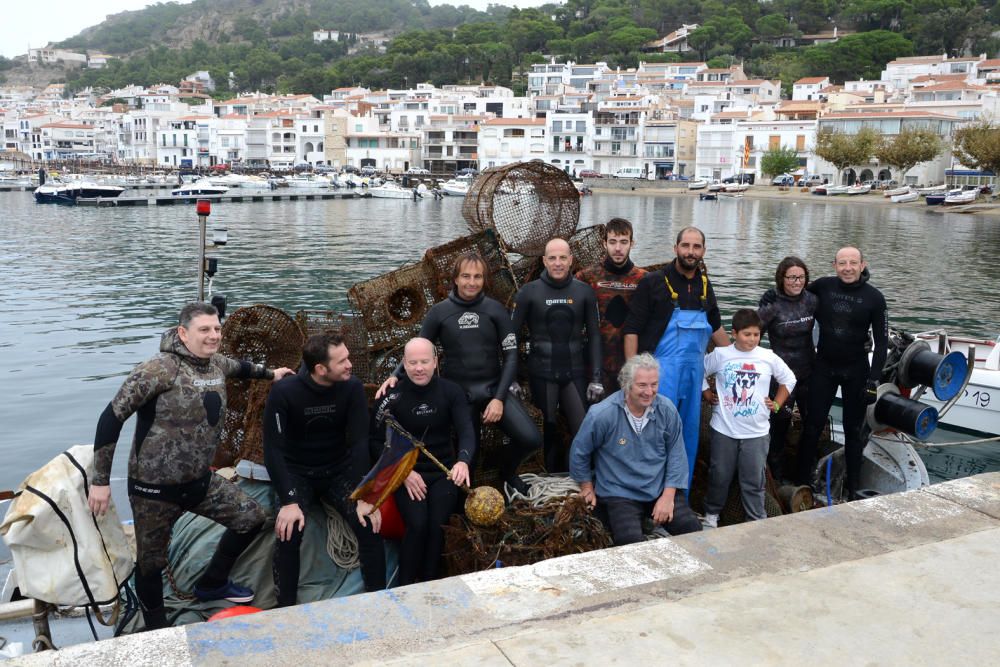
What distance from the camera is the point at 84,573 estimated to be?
4.29 meters

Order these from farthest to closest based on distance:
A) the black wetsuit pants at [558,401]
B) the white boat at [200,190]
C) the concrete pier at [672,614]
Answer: the white boat at [200,190], the black wetsuit pants at [558,401], the concrete pier at [672,614]

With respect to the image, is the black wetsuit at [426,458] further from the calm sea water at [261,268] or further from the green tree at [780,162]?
the green tree at [780,162]

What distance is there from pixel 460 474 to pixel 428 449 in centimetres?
25

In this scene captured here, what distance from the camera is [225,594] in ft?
16.2

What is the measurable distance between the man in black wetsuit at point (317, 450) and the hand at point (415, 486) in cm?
22

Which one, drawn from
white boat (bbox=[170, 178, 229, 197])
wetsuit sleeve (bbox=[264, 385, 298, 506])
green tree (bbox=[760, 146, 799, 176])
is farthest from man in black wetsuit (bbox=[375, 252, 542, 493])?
green tree (bbox=[760, 146, 799, 176])

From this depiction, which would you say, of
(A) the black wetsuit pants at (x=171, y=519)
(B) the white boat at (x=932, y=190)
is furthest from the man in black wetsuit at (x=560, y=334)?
(B) the white boat at (x=932, y=190)

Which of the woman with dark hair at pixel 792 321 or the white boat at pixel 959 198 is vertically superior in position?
the white boat at pixel 959 198

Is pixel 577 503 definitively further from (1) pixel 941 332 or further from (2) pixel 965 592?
(1) pixel 941 332

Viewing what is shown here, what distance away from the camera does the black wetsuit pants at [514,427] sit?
17.4ft

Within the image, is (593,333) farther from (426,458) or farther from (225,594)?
(225,594)

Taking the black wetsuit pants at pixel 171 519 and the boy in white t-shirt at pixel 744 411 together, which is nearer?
the black wetsuit pants at pixel 171 519

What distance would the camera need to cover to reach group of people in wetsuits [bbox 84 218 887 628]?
4.33 meters

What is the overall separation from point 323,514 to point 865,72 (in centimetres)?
12741
